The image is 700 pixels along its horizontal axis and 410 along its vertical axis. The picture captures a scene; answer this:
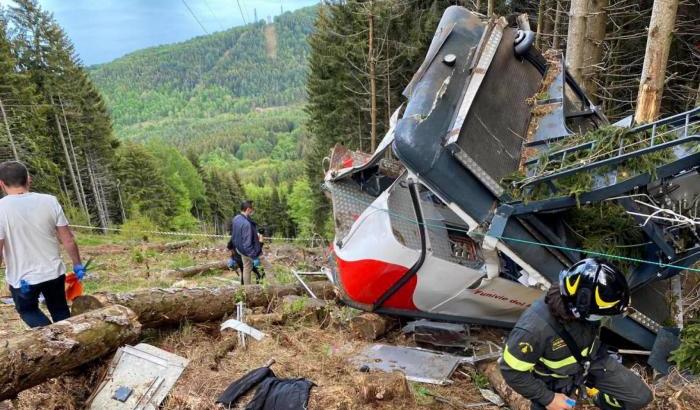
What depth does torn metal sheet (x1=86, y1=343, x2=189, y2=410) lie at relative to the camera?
3.24 meters

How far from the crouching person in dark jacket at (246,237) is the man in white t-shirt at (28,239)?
3027 millimetres

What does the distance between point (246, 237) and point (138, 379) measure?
11.4 ft

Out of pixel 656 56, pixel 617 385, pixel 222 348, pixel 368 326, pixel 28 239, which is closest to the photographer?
pixel 617 385

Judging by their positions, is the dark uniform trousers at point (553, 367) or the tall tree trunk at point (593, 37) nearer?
the dark uniform trousers at point (553, 367)

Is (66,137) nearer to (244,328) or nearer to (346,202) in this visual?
(346,202)

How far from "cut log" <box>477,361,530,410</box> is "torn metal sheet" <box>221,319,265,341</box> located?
78.6 inches

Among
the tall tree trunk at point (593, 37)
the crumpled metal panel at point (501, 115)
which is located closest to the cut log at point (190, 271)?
the crumpled metal panel at point (501, 115)

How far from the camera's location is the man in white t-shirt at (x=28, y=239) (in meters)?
3.43

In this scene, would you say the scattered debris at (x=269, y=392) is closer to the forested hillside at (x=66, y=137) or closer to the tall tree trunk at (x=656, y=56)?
the tall tree trunk at (x=656, y=56)

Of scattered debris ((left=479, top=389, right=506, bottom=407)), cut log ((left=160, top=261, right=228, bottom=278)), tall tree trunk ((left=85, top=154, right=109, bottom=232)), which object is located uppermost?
scattered debris ((left=479, top=389, right=506, bottom=407))

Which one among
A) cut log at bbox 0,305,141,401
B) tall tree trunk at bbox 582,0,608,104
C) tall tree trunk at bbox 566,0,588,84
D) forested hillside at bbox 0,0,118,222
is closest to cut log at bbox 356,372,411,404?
cut log at bbox 0,305,141,401

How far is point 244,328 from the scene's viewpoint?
4.25 m

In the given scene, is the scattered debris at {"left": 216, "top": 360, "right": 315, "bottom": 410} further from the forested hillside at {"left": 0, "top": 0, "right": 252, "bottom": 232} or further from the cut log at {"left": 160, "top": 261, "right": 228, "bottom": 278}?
the forested hillside at {"left": 0, "top": 0, "right": 252, "bottom": 232}

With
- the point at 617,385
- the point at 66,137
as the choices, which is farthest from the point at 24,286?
the point at 66,137
